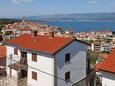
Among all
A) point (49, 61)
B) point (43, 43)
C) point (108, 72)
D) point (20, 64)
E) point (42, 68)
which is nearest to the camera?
point (108, 72)

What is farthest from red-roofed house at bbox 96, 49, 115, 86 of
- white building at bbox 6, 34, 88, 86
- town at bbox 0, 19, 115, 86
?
white building at bbox 6, 34, 88, 86

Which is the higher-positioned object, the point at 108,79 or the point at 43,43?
the point at 43,43

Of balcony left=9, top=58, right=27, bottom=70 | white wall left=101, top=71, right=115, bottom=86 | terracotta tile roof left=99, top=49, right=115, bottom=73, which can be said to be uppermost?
terracotta tile roof left=99, top=49, right=115, bottom=73

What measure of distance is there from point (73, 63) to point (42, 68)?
11.1 ft

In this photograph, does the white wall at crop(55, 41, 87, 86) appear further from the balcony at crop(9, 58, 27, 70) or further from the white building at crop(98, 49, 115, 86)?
the white building at crop(98, 49, 115, 86)

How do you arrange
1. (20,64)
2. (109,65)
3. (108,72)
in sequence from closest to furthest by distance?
(108,72) → (109,65) → (20,64)

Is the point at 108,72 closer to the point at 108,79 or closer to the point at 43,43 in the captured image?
the point at 108,79

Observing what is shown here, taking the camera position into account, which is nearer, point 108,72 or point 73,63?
point 108,72

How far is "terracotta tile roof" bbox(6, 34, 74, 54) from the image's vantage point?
946 inches

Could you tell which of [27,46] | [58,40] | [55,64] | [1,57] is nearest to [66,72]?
[55,64]

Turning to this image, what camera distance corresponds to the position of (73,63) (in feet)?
83.3

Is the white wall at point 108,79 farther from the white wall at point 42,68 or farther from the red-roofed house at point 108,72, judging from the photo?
the white wall at point 42,68

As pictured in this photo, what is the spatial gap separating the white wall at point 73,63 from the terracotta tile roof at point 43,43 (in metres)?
0.62

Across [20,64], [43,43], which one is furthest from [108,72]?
[20,64]
